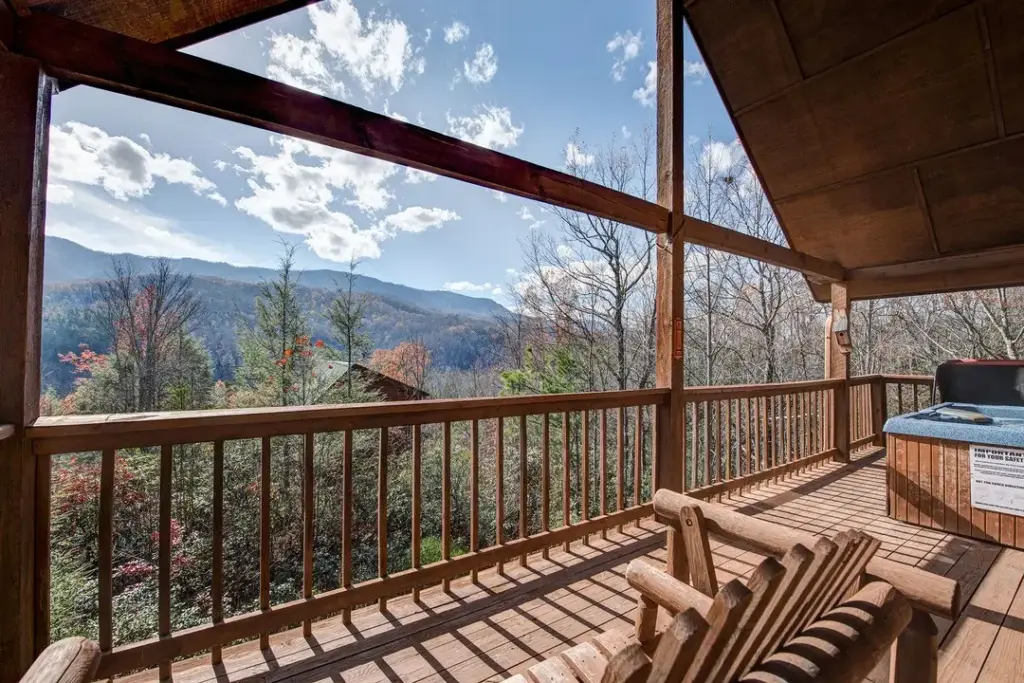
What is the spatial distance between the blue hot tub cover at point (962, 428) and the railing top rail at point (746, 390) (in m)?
0.87

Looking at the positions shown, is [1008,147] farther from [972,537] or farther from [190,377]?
[190,377]

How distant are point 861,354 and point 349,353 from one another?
1630 centimetres

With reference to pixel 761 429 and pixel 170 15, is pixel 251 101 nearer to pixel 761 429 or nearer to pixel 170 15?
pixel 170 15

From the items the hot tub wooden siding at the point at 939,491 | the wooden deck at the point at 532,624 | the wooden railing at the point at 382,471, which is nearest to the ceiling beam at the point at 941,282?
the wooden railing at the point at 382,471

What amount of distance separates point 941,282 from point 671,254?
367 centimetres

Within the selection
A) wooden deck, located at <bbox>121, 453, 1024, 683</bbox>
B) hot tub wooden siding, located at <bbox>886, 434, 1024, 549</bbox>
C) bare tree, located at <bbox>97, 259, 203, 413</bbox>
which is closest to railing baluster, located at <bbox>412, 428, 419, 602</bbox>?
wooden deck, located at <bbox>121, 453, 1024, 683</bbox>

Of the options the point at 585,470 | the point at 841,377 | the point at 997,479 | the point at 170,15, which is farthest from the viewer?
the point at 841,377

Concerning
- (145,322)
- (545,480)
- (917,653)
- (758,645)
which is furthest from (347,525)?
(145,322)

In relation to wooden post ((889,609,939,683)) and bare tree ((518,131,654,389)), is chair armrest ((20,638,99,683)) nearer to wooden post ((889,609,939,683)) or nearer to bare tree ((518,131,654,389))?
wooden post ((889,609,939,683))

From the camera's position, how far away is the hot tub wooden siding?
2.92m

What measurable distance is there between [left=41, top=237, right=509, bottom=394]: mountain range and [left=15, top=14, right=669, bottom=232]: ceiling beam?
10015mm

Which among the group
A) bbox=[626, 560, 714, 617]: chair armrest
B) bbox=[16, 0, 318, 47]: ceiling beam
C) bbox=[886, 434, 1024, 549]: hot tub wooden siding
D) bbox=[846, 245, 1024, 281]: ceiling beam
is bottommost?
bbox=[886, 434, 1024, 549]: hot tub wooden siding

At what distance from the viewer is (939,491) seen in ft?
10.4

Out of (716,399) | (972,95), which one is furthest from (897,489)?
(972,95)
